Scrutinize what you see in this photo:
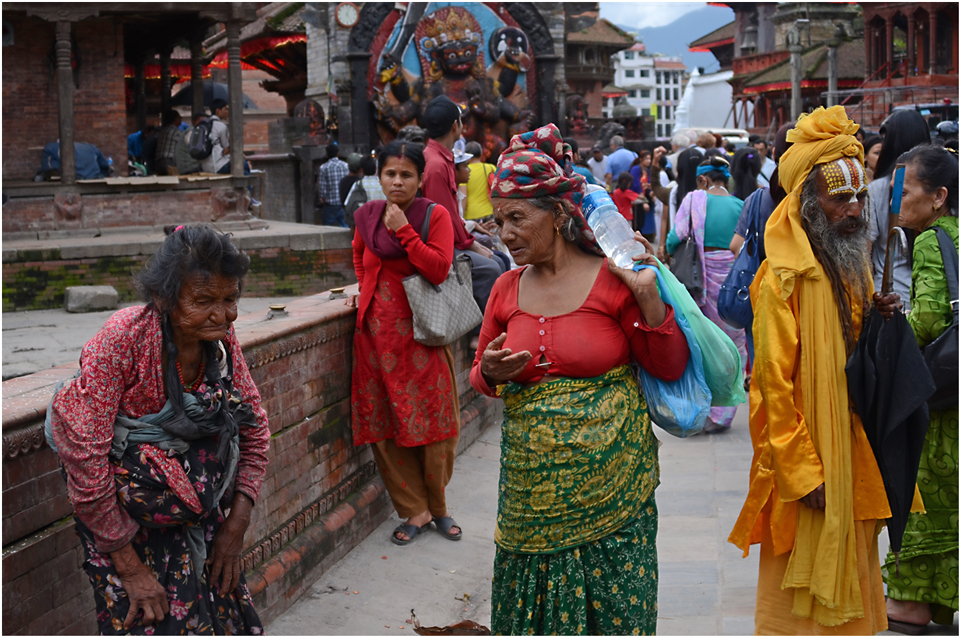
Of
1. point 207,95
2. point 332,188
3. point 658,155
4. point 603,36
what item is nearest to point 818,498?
point 658,155

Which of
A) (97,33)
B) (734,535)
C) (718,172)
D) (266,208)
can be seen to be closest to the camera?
(734,535)

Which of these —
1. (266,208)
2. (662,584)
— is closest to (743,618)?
(662,584)

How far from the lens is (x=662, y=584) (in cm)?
466

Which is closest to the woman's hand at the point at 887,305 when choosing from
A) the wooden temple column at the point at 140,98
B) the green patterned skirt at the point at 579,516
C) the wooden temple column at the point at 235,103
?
the green patterned skirt at the point at 579,516

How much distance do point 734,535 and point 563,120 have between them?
81.7ft

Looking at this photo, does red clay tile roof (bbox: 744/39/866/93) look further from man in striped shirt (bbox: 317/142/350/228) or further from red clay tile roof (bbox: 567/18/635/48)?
man in striped shirt (bbox: 317/142/350/228)

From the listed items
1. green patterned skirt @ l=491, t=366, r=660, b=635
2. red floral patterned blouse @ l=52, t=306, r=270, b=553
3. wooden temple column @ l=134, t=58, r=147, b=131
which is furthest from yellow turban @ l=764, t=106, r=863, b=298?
wooden temple column @ l=134, t=58, r=147, b=131

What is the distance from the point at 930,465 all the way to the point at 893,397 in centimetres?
74

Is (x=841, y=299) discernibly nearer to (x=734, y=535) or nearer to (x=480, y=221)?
(x=734, y=535)

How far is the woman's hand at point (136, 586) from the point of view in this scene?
2.53m

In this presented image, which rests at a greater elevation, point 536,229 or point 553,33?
point 553,33

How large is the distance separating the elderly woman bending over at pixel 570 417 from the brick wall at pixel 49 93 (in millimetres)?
14536

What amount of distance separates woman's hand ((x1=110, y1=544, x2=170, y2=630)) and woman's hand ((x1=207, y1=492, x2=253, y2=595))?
0.71ft

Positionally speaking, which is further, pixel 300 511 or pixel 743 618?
pixel 300 511
